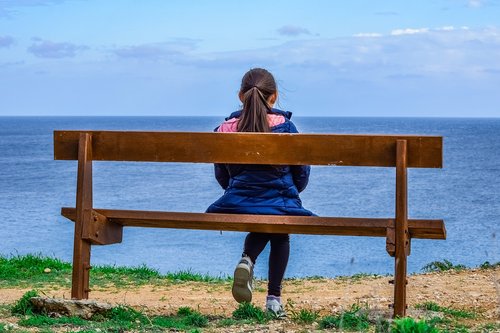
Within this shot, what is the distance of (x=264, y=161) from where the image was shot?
7.22 m

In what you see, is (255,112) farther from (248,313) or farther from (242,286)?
(248,313)

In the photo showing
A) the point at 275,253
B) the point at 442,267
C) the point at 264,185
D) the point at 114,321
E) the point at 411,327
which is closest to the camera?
the point at 411,327

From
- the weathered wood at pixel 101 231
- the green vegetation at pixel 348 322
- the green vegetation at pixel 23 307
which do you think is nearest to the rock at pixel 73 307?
the green vegetation at pixel 23 307

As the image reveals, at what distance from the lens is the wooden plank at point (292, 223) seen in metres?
7.06

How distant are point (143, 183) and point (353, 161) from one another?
5026cm

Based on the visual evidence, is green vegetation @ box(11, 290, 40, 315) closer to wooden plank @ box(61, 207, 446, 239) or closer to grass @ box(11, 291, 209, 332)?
grass @ box(11, 291, 209, 332)

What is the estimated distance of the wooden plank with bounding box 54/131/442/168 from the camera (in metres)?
7.10

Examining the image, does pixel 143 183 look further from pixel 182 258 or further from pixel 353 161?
pixel 353 161

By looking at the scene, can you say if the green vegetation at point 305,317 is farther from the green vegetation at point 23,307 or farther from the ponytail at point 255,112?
the green vegetation at point 23,307

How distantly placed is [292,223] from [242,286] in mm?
574

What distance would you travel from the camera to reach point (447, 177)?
64.6 m

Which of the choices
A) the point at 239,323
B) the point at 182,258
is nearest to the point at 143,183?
the point at 182,258

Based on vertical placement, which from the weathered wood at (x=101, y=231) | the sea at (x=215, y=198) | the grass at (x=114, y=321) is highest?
the weathered wood at (x=101, y=231)

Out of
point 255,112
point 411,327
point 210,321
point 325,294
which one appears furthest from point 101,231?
point 411,327
